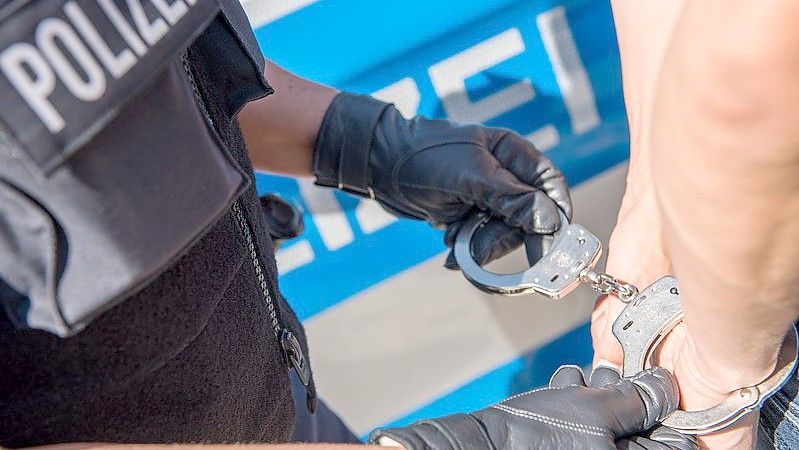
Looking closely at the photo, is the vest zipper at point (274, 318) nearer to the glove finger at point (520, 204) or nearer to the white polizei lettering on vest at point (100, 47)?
the white polizei lettering on vest at point (100, 47)

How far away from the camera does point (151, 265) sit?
2.06 ft

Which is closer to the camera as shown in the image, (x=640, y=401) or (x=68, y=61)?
(x=68, y=61)

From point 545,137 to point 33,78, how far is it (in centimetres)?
110

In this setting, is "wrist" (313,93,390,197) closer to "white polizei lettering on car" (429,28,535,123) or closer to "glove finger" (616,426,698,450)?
"white polizei lettering on car" (429,28,535,123)

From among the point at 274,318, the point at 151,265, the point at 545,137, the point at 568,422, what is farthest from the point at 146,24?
the point at 545,137

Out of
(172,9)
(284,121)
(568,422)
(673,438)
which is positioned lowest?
(673,438)

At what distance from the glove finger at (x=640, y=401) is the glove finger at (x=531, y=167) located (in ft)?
1.23

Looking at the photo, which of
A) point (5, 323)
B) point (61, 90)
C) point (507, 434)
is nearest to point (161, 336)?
point (5, 323)

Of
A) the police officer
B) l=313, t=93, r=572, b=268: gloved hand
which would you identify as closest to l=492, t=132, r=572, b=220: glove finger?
l=313, t=93, r=572, b=268: gloved hand

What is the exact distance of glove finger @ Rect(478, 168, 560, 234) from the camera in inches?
46.8

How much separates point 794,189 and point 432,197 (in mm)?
755

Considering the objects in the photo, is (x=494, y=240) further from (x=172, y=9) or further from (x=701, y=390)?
Result: (x=172, y=9)

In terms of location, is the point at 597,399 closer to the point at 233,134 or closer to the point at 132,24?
the point at 233,134

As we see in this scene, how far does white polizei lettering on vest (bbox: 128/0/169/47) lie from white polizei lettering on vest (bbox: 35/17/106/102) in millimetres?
55
